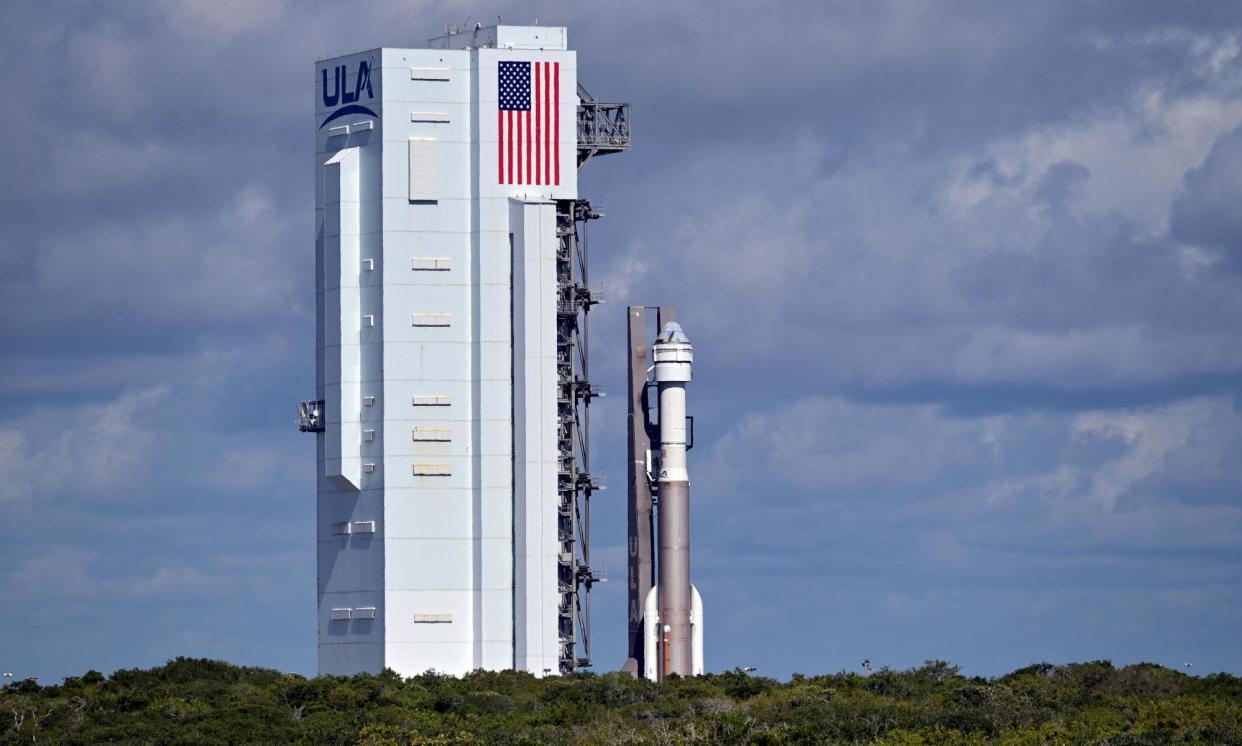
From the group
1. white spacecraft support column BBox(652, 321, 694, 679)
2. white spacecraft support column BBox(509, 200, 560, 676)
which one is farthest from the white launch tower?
white spacecraft support column BBox(652, 321, 694, 679)

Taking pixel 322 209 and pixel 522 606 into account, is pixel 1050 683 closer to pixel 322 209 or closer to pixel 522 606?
pixel 522 606

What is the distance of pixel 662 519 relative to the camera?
9125cm

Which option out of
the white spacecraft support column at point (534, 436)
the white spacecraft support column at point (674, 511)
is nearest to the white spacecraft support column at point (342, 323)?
the white spacecraft support column at point (534, 436)

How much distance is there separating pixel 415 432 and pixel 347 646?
27.7 ft

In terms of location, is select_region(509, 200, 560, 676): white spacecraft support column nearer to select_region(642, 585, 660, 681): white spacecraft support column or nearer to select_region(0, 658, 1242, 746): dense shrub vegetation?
select_region(0, 658, 1242, 746): dense shrub vegetation

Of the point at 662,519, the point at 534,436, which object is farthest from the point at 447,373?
the point at 662,519

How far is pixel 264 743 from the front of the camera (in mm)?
77125

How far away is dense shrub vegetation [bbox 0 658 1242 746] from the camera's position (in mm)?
75312

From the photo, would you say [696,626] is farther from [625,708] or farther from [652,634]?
[625,708]

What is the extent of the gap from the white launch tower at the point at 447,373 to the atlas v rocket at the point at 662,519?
2.46 meters

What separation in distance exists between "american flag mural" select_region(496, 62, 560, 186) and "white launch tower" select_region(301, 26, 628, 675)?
2.8 inches

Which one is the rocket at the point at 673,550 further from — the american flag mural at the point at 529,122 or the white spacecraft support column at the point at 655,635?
the american flag mural at the point at 529,122

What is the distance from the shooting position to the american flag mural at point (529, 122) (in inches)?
3647

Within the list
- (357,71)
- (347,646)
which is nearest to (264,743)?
(347,646)
